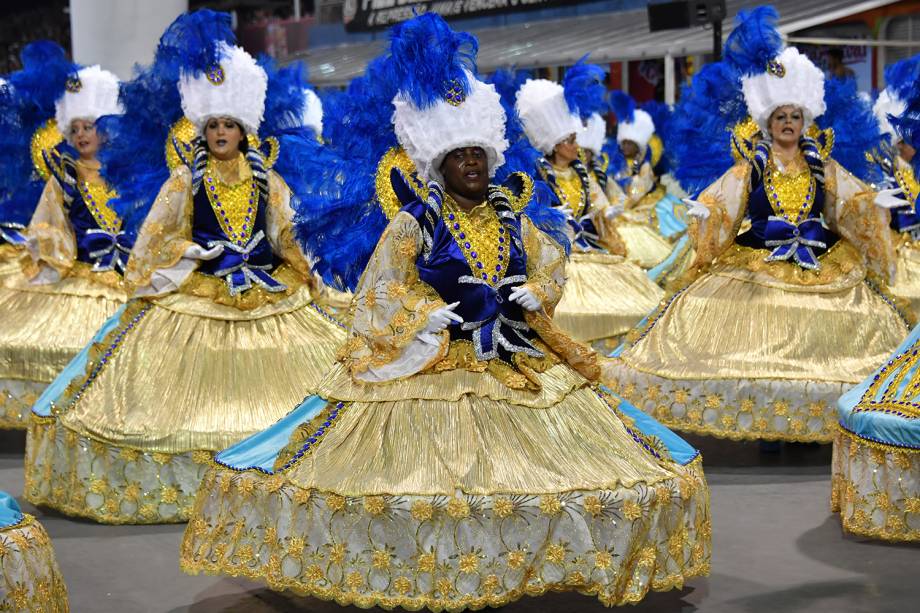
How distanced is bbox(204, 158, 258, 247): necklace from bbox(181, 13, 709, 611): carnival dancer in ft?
5.79

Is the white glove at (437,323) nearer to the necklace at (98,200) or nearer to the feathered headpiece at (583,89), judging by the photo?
the necklace at (98,200)

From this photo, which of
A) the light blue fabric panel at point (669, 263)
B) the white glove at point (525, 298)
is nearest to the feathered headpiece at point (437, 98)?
the white glove at point (525, 298)

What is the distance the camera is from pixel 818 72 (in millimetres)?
7449

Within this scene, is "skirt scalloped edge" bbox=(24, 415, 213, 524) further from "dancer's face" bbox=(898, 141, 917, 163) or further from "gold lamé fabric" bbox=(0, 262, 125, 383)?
"dancer's face" bbox=(898, 141, 917, 163)

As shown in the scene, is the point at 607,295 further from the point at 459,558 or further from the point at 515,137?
the point at 459,558

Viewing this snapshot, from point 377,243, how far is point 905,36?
30.3 feet

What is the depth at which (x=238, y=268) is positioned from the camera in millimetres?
6613

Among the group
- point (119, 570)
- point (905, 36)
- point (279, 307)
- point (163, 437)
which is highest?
point (905, 36)

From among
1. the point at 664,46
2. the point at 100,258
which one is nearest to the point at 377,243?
the point at 100,258

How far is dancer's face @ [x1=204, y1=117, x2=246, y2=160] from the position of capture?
6633mm

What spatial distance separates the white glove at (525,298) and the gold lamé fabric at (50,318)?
3.57 m

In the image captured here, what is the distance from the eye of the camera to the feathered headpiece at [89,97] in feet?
25.9

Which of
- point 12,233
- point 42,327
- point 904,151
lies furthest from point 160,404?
point 904,151

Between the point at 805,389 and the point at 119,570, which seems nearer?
the point at 119,570
